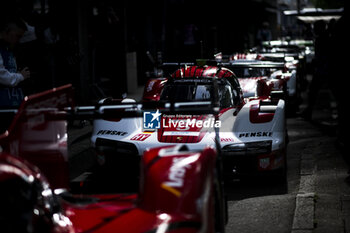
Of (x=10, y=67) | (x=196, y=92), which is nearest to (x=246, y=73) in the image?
(x=196, y=92)

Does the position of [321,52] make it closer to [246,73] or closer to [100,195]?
[246,73]

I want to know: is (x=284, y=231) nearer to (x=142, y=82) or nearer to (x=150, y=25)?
(x=142, y=82)

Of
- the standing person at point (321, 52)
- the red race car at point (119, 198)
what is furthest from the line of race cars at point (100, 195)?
the standing person at point (321, 52)

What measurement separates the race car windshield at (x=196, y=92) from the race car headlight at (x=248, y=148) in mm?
1288

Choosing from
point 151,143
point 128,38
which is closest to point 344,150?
point 151,143

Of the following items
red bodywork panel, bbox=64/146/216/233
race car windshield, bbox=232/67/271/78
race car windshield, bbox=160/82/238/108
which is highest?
red bodywork panel, bbox=64/146/216/233

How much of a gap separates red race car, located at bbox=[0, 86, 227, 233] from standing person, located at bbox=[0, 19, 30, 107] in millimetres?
2638

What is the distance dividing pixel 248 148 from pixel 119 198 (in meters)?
4.10

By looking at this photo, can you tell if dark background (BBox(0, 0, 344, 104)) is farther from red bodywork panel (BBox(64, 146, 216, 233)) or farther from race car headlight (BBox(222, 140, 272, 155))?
red bodywork panel (BBox(64, 146, 216, 233))

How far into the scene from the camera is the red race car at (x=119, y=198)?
359 cm

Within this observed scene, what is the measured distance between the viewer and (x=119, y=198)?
4.35 metres

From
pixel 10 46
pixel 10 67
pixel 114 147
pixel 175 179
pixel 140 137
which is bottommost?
pixel 114 147

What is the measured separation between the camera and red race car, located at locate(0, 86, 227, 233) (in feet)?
11.8

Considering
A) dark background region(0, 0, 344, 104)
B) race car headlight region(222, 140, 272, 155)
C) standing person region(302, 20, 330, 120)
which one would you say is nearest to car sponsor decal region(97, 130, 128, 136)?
race car headlight region(222, 140, 272, 155)
